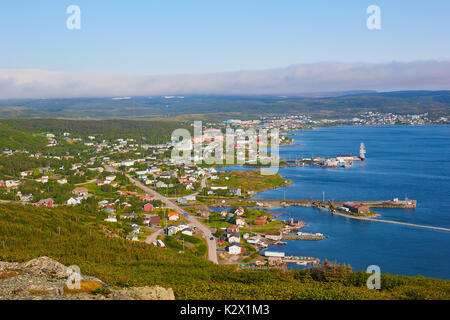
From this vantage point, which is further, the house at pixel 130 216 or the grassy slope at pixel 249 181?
the grassy slope at pixel 249 181

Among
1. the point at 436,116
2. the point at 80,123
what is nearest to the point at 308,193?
the point at 80,123

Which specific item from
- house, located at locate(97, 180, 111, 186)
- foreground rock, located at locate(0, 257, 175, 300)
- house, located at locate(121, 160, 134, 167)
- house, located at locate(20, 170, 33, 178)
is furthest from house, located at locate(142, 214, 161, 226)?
house, located at locate(121, 160, 134, 167)

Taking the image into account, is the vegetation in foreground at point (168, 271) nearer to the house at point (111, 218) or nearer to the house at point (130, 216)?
the house at point (111, 218)

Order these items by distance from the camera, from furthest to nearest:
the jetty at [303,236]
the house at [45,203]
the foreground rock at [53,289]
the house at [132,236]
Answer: the house at [45,203]
the jetty at [303,236]
the house at [132,236]
the foreground rock at [53,289]

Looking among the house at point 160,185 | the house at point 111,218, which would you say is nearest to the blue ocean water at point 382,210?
the house at point 160,185

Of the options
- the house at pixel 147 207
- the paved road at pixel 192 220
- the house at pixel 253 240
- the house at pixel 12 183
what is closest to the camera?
the paved road at pixel 192 220
